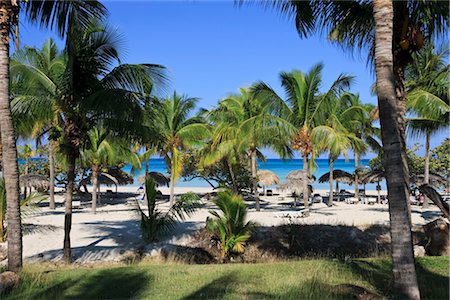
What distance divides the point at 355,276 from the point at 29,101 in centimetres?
843

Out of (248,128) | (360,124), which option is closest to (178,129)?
(248,128)

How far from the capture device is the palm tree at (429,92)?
1432 cm

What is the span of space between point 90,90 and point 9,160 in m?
3.64

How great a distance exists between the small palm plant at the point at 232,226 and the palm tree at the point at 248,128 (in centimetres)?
516

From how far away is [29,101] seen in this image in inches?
387

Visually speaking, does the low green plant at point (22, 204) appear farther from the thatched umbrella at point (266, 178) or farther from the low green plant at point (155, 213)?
the thatched umbrella at point (266, 178)

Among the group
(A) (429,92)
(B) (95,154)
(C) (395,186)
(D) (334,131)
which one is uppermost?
(A) (429,92)

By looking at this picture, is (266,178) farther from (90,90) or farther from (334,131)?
(90,90)

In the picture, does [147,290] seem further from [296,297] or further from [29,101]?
[29,101]

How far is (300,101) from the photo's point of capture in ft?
59.3

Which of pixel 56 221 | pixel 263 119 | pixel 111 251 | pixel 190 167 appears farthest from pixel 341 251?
pixel 190 167

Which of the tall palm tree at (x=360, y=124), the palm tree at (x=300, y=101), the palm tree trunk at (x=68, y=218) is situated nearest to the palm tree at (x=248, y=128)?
the palm tree at (x=300, y=101)

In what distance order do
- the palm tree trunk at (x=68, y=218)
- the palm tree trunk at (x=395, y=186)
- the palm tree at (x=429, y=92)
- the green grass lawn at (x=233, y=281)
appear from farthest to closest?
the palm tree at (x=429, y=92)
the palm tree trunk at (x=68, y=218)
the green grass lawn at (x=233, y=281)
the palm tree trunk at (x=395, y=186)

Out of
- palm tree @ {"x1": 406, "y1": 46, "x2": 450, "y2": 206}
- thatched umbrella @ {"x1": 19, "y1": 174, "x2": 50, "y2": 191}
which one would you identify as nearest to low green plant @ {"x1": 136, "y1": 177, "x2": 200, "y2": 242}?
palm tree @ {"x1": 406, "y1": 46, "x2": 450, "y2": 206}
